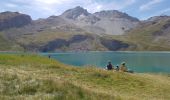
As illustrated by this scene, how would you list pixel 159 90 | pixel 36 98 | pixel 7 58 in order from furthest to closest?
pixel 7 58 → pixel 159 90 → pixel 36 98

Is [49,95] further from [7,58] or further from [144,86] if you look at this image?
[7,58]

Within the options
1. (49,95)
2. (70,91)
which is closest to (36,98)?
(49,95)

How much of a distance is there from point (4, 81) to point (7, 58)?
21.5 metres

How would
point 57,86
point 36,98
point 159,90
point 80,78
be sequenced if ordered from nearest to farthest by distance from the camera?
point 36,98 < point 57,86 < point 159,90 < point 80,78

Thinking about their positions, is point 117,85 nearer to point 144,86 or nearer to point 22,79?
point 144,86

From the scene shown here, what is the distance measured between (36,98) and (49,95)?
86 centimetres

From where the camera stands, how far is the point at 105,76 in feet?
104

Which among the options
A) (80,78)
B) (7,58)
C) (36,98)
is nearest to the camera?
(36,98)

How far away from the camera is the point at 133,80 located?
104 ft

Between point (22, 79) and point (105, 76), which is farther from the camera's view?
point (105, 76)

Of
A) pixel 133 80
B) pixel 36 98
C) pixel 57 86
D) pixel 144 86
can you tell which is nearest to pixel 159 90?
pixel 144 86

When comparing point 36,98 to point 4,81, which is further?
point 4,81

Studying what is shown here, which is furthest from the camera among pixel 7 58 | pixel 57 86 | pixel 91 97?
pixel 7 58

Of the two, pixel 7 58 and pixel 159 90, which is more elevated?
pixel 7 58
